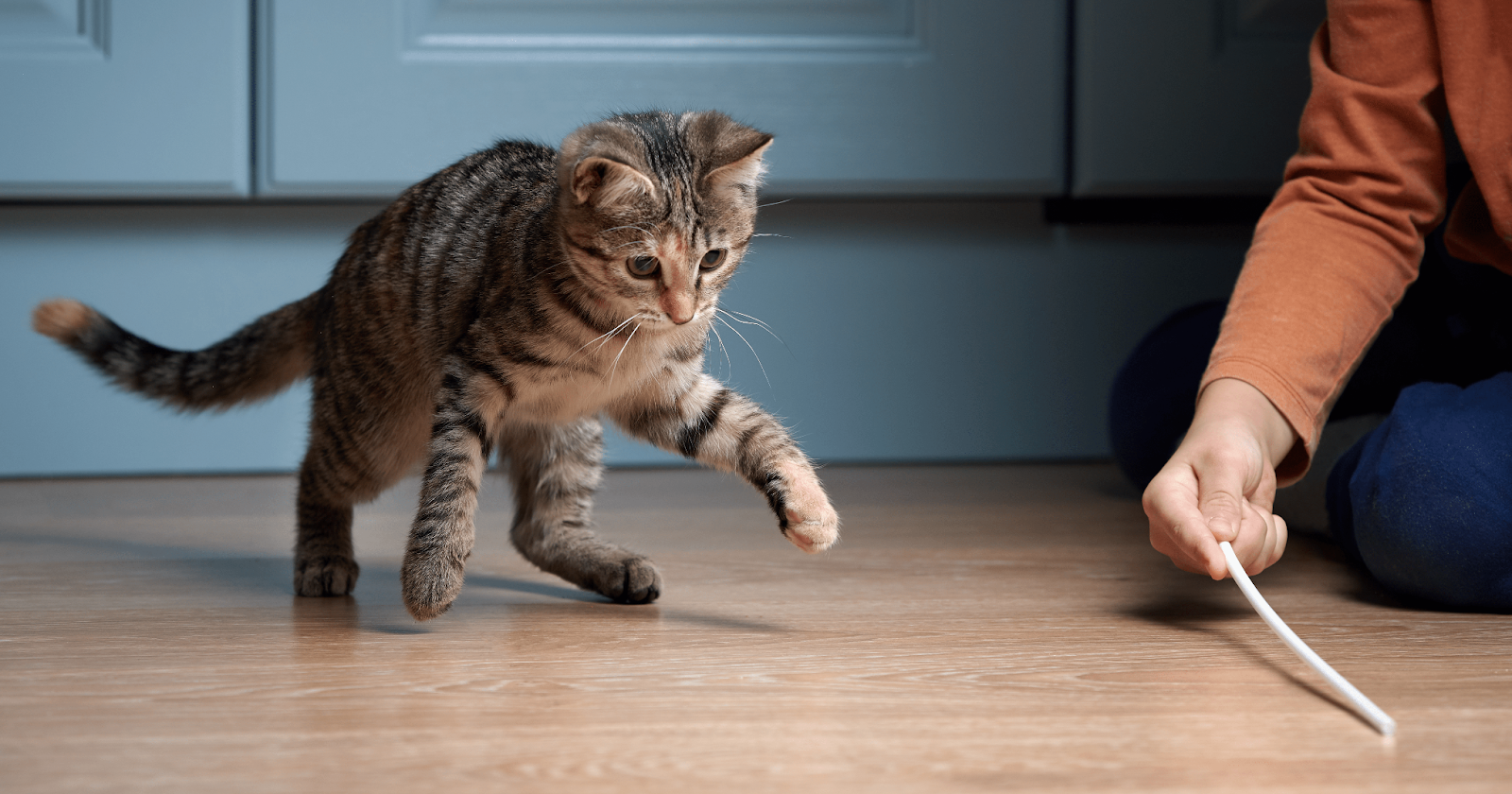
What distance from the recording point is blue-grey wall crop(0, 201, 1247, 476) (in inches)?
71.1

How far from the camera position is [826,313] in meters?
1.93

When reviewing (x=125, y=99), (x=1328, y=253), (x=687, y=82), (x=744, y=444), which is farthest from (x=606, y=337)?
(x=125, y=99)

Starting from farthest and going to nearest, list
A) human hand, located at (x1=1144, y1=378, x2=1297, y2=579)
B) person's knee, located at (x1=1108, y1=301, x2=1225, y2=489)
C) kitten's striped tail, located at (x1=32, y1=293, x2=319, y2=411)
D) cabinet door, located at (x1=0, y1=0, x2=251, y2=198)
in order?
cabinet door, located at (x1=0, y1=0, x2=251, y2=198)
person's knee, located at (x1=1108, y1=301, x2=1225, y2=489)
kitten's striped tail, located at (x1=32, y1=293, x2=319, y2=411)
human hand, located at (x1=1144, y1=378, x2=1297, y2=579)

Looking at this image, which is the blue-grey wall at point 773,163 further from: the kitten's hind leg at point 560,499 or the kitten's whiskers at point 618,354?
the kitten's whiskers at point 618,354

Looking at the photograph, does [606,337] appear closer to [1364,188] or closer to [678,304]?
[678,304]

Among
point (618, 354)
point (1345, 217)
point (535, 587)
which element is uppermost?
point (1345, 217)

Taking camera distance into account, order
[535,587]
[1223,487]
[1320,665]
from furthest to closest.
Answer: [535,587], [1223,487], [1320,665]

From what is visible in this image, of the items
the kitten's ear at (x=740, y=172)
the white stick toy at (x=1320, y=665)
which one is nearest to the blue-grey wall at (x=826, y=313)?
the kitten's ear at (x=740, y=172)

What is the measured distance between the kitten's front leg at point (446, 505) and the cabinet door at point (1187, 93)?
1.22m

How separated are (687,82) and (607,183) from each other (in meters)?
0.97

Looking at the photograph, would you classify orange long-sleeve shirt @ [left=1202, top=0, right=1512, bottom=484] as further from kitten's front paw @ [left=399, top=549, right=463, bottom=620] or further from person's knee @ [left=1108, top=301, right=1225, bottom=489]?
kitten's front paw @ [left=399, top=549, right=463, bottom=620]

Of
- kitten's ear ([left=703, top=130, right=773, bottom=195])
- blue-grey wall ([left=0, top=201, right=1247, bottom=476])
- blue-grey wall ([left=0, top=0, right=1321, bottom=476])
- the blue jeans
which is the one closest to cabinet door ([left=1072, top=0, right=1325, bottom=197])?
blue-grey wall ([left=0, top=0, right=1321, bottom=476])

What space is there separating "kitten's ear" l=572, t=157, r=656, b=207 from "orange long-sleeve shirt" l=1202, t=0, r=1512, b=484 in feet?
1.59

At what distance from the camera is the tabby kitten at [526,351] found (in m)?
0.95
